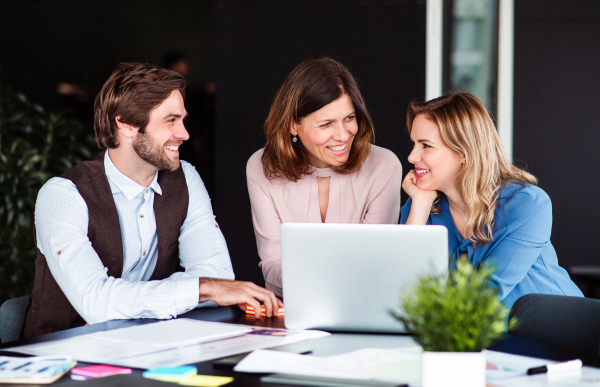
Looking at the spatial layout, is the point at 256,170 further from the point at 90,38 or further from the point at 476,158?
the point at 90,38

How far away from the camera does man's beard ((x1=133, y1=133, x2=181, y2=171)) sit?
2404 millimetres

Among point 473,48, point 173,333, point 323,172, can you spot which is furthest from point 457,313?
point 473,48

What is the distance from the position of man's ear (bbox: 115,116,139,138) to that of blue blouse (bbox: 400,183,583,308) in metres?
1.29

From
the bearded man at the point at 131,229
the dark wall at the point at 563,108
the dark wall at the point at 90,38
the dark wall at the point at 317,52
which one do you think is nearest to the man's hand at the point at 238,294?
the bearded man at the point at 131,229

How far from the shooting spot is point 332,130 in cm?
261

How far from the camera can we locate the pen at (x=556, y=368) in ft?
3.98

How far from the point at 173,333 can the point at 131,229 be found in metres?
0.83

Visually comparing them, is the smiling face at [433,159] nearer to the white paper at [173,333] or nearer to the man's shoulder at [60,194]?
the white paper at [173,333]

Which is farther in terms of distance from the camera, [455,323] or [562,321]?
[562,321]

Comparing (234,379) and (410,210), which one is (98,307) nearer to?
(234,379)

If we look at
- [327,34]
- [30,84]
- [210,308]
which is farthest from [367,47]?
[30,84]

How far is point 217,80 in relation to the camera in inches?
157

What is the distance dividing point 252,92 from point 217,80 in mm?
235

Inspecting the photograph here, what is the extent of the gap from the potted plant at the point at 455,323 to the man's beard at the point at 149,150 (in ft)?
5.38
